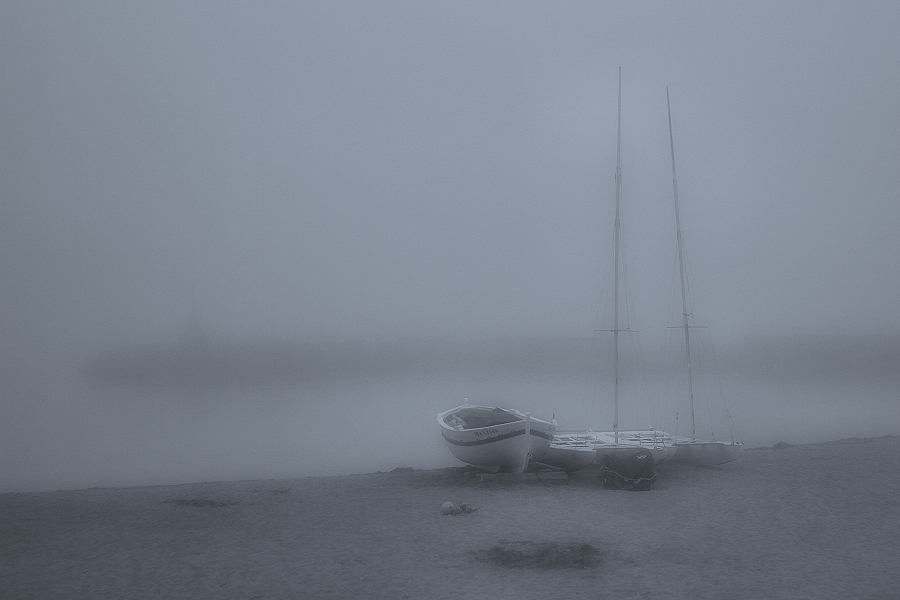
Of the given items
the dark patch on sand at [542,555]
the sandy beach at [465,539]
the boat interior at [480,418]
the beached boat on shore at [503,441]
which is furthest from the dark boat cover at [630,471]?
the dark patch on sand at [542,555]

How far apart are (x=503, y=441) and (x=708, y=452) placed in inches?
212

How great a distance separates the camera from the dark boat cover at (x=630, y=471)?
14359 mm

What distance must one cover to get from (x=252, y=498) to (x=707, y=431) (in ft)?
91.1

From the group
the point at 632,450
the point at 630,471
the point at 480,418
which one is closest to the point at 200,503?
the point at 480,418

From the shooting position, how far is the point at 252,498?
13.7 meters

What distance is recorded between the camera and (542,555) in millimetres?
9484

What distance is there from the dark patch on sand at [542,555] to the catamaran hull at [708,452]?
7966mm

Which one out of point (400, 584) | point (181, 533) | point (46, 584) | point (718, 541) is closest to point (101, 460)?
point (181, 533)

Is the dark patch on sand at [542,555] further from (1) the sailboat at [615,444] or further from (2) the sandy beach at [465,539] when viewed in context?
(1) the sailboat at [615,444]

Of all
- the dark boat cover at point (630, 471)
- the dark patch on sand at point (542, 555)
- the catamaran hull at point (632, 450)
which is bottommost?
the dark patch on sand at point (542, 555)

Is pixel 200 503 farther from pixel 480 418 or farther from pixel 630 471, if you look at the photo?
pixel 630 471

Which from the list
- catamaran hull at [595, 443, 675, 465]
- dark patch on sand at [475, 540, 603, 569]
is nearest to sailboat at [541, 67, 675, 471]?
catamaran hull at [595, 443, 675, 465]

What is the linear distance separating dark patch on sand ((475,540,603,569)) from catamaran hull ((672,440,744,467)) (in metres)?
7.97

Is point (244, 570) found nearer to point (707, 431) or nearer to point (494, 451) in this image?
point (494, 451)
